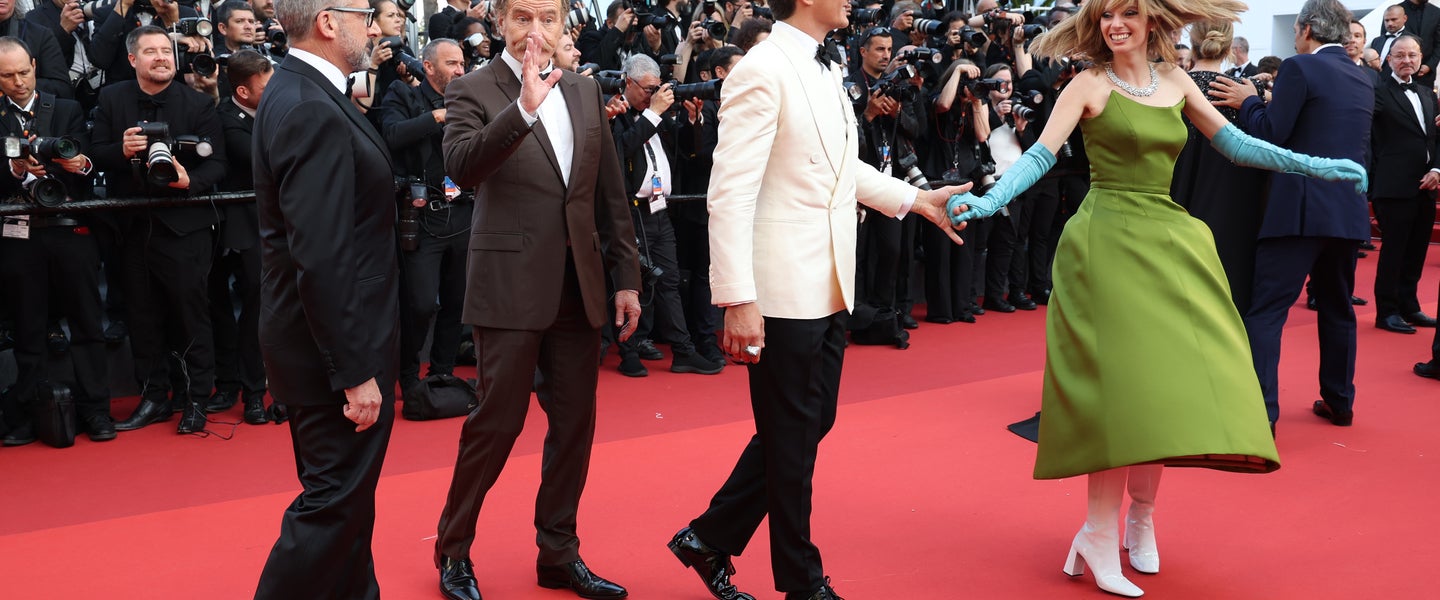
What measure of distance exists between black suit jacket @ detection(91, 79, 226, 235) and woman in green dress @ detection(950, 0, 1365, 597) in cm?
345

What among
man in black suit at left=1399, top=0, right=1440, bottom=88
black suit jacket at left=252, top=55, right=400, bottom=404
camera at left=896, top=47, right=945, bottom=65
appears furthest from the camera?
man in black suit at left=1399, top=0, right=1440, bottom=88

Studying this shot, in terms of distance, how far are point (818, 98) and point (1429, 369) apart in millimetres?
4561

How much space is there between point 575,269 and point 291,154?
36.3 inches

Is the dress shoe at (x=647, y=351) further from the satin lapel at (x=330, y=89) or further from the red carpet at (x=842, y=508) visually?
the satin lapel at (x=330, y=89)

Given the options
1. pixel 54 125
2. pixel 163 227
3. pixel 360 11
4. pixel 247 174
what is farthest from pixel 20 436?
pixel 360 11

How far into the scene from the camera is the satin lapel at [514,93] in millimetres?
3154

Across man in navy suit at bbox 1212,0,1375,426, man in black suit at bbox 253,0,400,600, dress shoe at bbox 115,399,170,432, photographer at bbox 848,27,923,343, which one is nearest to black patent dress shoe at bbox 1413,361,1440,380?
man in navy suit at bbox 1212,0,1375,426

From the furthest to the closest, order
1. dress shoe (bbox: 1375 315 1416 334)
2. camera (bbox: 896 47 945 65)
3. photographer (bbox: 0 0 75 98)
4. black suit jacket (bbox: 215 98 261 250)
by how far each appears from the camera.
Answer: dress shoe (bbox: 1375 315 1416 334) < camera (bbox: 896 47 945 65) < photographer (bbox: 0 0 75 98) < black suit jacket (bbox: 215 98 261 250)

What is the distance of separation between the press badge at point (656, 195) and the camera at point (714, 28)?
67.1 inches

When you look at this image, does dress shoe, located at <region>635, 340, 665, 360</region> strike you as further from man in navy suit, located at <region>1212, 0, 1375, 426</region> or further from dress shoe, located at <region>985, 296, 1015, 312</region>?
man in navy suit, located at <region>1212, 0, 1375, 426</region>

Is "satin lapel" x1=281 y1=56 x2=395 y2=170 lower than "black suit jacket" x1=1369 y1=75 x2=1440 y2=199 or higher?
higher

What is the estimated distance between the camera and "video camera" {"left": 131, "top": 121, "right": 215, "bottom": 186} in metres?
4.86

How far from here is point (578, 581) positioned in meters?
3.26

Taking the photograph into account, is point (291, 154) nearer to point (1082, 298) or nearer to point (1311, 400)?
point (1082, 298)
